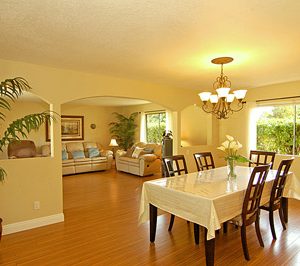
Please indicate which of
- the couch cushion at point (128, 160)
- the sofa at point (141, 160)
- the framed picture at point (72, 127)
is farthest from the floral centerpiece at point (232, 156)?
the framed picture at point (72, 127)

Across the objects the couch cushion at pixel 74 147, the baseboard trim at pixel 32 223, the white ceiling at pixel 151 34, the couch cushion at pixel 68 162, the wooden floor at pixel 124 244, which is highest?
the white ceiling at pixel 151 34

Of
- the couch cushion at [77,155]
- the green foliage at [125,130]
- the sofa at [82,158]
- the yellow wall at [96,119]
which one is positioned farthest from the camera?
the green foliage at [125,130]

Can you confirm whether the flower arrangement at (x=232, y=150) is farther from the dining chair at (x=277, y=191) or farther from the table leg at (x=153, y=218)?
the table leg at (x=153, y=218)

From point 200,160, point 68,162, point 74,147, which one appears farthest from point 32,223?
point 74,147

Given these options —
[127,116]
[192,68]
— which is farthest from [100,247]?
[127,116]

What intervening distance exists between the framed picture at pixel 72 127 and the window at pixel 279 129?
6.54 meters

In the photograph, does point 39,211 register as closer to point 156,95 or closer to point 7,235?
point 7,235

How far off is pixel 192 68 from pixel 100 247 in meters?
2.93

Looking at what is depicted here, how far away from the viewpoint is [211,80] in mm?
4570

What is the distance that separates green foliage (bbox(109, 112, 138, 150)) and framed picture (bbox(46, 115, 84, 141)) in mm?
1434

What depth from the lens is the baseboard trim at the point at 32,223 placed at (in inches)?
125

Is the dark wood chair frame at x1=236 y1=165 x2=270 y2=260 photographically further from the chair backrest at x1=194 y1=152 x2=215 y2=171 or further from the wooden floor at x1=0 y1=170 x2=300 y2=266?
the chair backrest at x1=194 y1=152 x2=215 y2=171

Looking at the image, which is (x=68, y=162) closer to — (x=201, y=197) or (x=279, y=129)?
(x=201, y=197)

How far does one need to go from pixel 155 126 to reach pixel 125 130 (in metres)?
1.50
